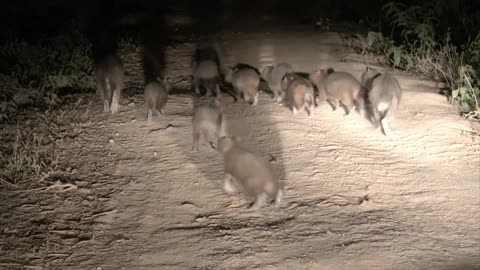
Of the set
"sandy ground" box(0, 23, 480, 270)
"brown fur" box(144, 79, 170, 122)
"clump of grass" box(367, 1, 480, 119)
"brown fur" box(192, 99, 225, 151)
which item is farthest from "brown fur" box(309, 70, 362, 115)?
"brown fur" box(144, 79, 170, 122)

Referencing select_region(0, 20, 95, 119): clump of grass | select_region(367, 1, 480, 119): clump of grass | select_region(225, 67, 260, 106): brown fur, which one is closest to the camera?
select_region(225, 67, 260, 106): brown fur

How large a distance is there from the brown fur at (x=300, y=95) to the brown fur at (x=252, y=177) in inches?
75.9

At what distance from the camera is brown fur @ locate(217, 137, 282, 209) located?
201 inches

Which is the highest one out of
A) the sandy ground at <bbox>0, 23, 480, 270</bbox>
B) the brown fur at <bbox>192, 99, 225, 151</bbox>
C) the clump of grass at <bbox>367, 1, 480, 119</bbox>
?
the clump of grass at <bbox>367, 1, 480, 119</bbox>

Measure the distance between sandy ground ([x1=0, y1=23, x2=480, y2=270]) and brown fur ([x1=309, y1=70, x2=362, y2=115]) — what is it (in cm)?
16

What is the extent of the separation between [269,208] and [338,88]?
2.50 metres

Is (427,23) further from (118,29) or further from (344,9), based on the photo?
(118,29)

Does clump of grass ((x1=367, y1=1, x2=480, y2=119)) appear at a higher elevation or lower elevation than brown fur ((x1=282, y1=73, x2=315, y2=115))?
higher

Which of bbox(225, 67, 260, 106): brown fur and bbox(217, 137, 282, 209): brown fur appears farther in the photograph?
bbox(225, 67, 260, 106): brown fur

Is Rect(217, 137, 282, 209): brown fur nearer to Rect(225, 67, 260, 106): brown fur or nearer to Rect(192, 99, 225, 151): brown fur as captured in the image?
Rect(192, 99, 225, 151): brown fur

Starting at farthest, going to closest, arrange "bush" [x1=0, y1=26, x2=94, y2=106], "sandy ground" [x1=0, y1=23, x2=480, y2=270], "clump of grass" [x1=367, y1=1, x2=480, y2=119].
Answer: "bush" [x1=0, y1=26, x2=94, y2=106]
"clump of grass" [x1=367, y1=1, x2=480, y2=119]
"sandy ground" [x1=0, y1=23, x2=480, y2=270]

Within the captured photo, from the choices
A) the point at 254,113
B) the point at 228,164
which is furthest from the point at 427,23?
the point at 228,164

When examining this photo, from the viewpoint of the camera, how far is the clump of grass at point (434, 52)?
7543 millimetres

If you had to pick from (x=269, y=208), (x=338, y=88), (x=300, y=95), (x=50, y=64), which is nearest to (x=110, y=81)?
(x=50, y=64)
